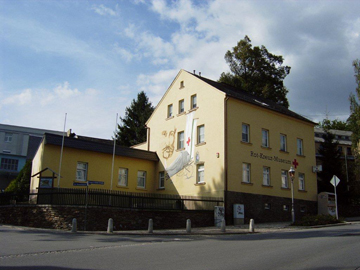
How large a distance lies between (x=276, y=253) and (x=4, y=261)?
7493mm

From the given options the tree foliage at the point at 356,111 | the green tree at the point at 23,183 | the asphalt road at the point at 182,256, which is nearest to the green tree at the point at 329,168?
the tree foliage at the point at 356,111

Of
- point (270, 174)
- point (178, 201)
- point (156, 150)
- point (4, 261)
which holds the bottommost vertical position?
point (4, 261)

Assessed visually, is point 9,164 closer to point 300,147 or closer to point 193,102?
point 193,102

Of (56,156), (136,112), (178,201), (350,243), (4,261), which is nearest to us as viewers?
(4,261)

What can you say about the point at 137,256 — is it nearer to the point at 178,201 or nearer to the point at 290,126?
the point at 178,201

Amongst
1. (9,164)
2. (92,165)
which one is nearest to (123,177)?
(92,165)

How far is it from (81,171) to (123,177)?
152 inches

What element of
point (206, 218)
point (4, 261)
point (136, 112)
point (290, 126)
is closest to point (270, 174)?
point (290, 126)

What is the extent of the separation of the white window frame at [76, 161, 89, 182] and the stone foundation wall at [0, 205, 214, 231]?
18.1 feet

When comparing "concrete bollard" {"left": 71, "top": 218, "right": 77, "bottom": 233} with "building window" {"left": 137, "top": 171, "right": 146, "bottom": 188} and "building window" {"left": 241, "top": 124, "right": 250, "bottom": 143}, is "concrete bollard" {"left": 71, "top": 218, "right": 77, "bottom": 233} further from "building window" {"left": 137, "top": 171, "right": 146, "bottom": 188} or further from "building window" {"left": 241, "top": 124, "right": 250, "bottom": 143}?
"building window" {"left": 241, "top": 124, "right": 250, "bottom": 143}

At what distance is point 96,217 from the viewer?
66.4 ft

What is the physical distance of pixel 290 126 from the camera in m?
32.5

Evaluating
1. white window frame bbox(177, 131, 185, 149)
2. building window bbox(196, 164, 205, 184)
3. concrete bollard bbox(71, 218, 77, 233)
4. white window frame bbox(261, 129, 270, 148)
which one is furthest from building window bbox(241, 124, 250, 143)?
concrete bollard bbox(71, 218, 77, 233)

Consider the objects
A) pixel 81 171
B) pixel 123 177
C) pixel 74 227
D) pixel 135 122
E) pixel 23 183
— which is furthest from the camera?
pixel 135 122
